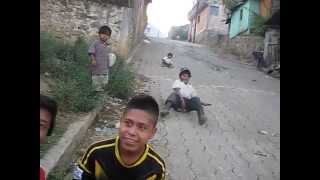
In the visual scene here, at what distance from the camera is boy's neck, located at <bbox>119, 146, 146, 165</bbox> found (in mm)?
1893

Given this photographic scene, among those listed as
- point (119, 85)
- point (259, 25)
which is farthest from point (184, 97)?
point (259, 25)

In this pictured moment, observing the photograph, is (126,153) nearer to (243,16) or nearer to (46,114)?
(46,114)

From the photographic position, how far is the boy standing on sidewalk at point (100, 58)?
5059mm

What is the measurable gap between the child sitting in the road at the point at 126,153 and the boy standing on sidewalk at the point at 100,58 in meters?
3.14

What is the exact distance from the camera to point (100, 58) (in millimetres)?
5164

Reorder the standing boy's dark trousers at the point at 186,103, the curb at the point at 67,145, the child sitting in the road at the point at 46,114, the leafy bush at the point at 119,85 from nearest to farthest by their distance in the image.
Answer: the child sitting in the road at the point at 46,114 < the curb at the point at 67,145 < the standing boy's dark trousers at the point at 186,103 < the leafy bush at the point at 119,85

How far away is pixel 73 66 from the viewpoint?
5.83 meters

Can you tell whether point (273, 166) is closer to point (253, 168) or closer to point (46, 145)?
point (253, 168)

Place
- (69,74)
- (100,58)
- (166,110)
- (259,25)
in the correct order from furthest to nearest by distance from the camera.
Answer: (259,25) < (166,110) < (69,74) < (100,58)

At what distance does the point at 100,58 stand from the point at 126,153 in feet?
11.1

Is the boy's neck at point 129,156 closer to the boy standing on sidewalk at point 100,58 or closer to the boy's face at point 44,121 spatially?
the boy's face at point 44,121

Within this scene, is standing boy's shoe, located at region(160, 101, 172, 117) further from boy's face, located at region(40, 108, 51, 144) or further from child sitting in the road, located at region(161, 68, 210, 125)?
boy's face, located at region(40, 108, 51, 144)

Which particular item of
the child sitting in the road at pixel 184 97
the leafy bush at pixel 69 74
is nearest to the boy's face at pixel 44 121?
the leafy bush at pixel 69 74

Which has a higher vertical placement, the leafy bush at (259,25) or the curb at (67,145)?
the leafy bush at (259,25)
